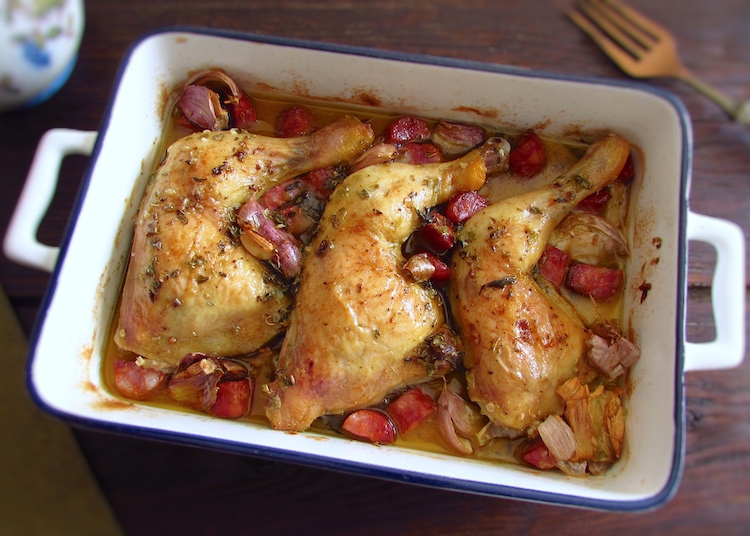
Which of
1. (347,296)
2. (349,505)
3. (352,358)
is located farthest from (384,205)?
(349,505)

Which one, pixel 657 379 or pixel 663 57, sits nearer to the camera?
pixel 657 379

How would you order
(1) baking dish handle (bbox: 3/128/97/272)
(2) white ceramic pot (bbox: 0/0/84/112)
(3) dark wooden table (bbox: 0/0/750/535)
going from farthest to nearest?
(3) dark wooden table (bbox: 0/0/750/535)
(2) white ceramic pot (bbox: 0/0/84/112)
(1) baking dish handle (bbox: 3/128/97/272)

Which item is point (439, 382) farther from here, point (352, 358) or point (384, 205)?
point (384, 205)

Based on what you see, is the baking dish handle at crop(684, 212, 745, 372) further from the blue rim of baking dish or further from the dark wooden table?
the dark wooden table

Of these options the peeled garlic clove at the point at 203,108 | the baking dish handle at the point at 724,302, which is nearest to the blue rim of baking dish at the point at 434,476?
the baking dish handle at the point at 724,302

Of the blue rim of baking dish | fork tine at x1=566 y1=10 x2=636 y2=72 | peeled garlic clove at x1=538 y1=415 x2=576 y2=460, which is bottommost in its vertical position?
peeled garlic clove at x1=538 y1=415 x2=576 y2=460

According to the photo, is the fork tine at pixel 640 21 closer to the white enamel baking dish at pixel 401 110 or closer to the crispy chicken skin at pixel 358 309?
the white enamel baking dish at pixel 401 110

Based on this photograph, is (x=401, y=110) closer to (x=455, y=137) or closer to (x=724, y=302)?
(x=455, y=137)

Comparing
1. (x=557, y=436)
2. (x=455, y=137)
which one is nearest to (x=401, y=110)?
(x=455, y=137)

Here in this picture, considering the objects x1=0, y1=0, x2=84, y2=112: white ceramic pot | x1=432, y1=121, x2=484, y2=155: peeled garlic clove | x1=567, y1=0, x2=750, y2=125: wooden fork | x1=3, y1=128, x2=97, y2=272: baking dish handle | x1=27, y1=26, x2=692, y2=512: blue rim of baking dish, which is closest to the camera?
x1=27, y1=26, x2=692, y2=512: blue rim of baking dish

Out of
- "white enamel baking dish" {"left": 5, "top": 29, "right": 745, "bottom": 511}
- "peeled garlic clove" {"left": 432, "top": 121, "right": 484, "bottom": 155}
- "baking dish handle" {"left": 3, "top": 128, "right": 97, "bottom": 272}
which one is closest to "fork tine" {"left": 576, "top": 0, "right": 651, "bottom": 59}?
"white enamel baking dish" {"left": 5, "top": 29, "right": 745, "bottom": 511}
